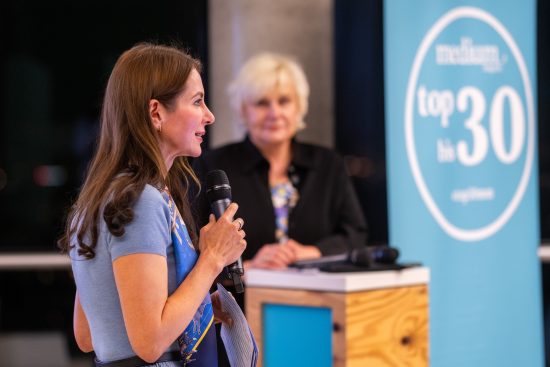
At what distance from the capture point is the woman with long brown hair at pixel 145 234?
5.33 feet

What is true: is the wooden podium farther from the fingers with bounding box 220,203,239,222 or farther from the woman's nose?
the fingers with bounding box 220,203,239,222

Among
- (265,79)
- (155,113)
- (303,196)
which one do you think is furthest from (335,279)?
(155,113)

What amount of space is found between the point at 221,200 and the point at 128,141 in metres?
0.26

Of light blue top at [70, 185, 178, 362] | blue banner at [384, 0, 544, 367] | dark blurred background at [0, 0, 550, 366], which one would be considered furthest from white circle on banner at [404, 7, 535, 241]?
dark blurred background at [0, 0, 550, 366]

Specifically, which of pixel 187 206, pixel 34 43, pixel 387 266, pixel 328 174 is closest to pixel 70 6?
pixel 34 43

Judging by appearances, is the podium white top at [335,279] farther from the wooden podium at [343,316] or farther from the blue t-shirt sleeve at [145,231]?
the blue t-shirt sleeve at [145,231]

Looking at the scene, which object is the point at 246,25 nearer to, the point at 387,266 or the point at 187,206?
the point at 387,266

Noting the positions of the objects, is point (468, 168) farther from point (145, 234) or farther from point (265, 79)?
point (145, 234)

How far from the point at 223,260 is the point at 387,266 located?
4.89 ft

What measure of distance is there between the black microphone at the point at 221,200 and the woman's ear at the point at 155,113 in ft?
0.71

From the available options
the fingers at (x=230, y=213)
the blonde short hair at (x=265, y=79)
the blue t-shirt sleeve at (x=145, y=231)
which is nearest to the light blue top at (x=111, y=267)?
the blue t-shirt sleeve at (x=145, y=231)

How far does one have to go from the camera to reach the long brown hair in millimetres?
1675

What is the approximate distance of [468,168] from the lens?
3.73 m

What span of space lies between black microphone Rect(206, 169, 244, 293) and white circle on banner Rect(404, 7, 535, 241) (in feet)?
5.43
